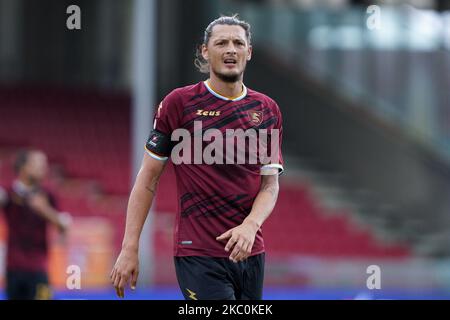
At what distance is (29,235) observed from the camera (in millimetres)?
8266

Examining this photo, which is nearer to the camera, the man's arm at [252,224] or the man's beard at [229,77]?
the man's arm at [252,224]

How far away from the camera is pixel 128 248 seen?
14.4 feet

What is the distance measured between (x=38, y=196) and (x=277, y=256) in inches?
291

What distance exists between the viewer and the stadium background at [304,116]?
16234 mm

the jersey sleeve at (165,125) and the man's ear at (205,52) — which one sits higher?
the man's ear at (205,52)

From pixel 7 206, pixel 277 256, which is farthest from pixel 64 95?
pixel 7 206

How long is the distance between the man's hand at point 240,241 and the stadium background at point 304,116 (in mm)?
10732

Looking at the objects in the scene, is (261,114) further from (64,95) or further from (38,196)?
(64,95)

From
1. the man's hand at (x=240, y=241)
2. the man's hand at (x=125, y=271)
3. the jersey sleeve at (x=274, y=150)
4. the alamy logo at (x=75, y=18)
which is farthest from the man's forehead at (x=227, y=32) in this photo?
the alamy logo at (x=75, y=18)

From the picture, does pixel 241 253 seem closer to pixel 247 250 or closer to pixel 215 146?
pixel 247 250

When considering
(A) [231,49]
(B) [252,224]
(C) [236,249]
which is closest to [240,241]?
(C) [236,249]

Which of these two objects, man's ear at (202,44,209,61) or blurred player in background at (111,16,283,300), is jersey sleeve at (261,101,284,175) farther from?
man's ear at (202,44,209,61)

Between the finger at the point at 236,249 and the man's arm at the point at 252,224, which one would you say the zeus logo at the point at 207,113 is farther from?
the finger at the point at 236,249

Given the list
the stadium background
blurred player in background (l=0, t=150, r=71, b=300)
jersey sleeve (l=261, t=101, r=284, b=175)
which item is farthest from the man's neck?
the stadium background
